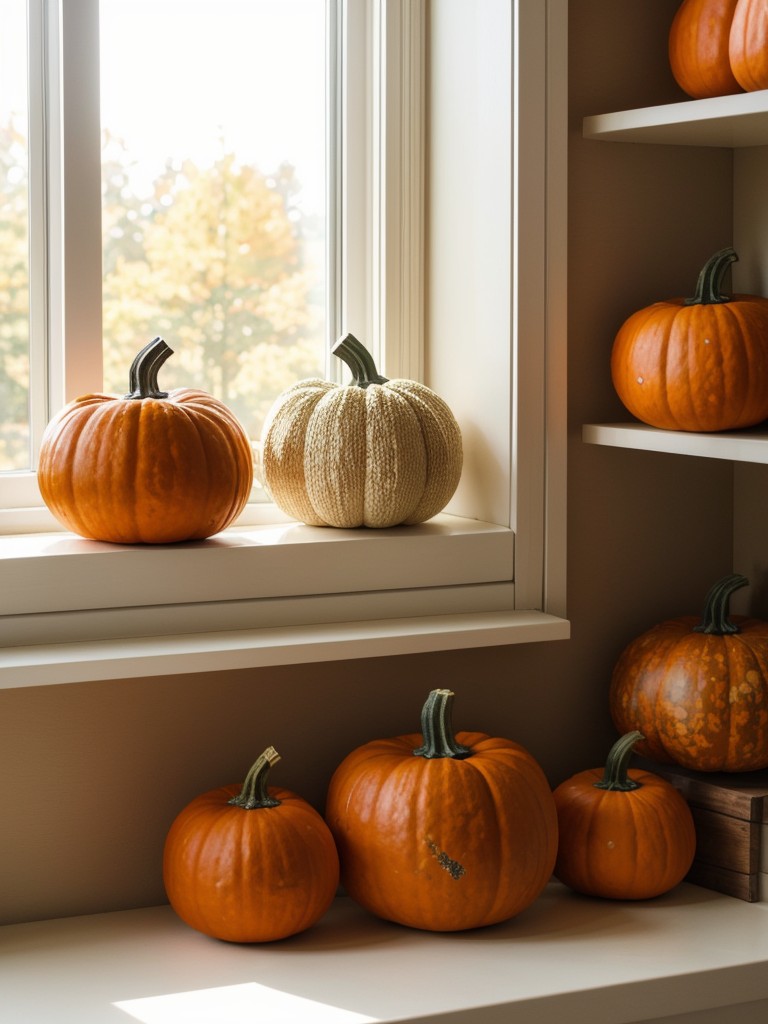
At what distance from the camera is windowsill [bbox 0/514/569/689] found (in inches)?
59.3

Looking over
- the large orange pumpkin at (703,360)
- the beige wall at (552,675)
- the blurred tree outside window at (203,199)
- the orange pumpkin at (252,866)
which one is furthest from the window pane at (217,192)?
the orange pumpkin at (252,866)

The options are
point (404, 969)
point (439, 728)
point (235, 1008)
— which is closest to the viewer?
point (235, 1008)

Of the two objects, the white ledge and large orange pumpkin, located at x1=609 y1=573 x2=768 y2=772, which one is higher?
the white ledge

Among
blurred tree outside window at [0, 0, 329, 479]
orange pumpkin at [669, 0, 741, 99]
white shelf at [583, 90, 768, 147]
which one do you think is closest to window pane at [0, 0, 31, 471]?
blurred tree outside window at [0, 0, 329, 479]

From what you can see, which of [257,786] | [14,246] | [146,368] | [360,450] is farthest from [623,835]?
[14,246]

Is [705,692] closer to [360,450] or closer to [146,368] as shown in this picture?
[360,450]

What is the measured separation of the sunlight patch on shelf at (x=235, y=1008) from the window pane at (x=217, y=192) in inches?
33.0

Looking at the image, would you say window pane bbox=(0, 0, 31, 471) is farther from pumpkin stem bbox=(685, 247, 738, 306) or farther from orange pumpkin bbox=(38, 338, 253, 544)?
pumpkin stem bbox=(685, 247, 738, 306)

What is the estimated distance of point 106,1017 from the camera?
134 centimetres

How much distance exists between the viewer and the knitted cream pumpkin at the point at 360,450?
65.2 inches

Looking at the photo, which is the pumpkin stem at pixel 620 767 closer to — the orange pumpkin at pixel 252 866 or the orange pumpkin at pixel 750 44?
the orange pumpkin at pixel 252 866

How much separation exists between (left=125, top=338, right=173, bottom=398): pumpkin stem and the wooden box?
92cm

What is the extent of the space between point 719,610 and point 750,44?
759 millimetres

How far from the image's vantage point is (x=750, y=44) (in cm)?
156
